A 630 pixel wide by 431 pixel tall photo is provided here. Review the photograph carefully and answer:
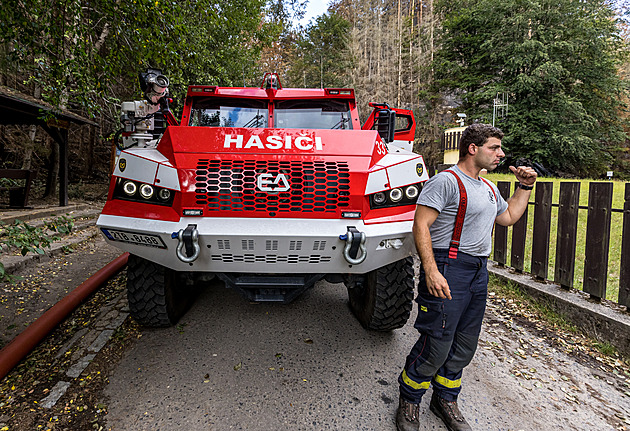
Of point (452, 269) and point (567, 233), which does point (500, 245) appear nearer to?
point (567, 233)

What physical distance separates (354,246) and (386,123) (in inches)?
66.5

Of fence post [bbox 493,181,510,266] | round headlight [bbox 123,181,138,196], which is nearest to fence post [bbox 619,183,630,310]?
fence post [bbox 493,181,510,266]

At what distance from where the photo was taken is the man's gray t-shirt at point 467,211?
6.85 ft

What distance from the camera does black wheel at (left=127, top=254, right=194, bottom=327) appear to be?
284cm

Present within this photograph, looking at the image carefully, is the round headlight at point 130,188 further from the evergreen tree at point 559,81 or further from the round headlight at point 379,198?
the evergreen tree at point 559,81

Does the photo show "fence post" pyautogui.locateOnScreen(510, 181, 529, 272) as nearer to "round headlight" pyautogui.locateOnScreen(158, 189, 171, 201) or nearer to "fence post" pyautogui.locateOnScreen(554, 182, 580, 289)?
"fence post" pyautogui.locateOnScreen(554, 182, 580, 289)

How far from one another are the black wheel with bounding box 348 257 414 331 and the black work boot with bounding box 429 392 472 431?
74cm

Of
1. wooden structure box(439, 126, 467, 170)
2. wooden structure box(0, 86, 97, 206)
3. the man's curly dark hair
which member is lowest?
the man's curly dark hair

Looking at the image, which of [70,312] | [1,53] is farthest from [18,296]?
[1,53]

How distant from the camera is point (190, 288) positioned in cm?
369

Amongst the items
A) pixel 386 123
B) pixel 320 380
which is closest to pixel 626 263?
pixel 386 123

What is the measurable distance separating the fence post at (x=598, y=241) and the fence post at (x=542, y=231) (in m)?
0.58

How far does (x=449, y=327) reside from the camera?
2055 millimetres

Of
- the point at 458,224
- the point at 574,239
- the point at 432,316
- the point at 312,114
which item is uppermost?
the point at 312,114
